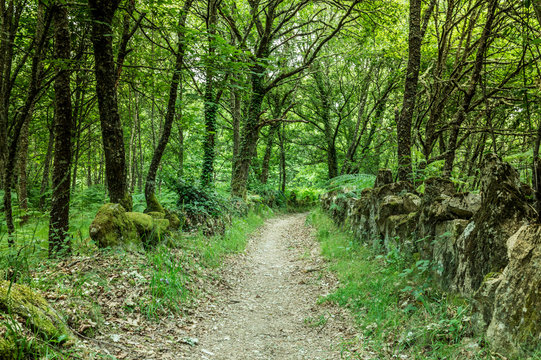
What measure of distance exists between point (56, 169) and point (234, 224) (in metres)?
6.36

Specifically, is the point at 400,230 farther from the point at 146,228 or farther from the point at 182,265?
the point at 146,228

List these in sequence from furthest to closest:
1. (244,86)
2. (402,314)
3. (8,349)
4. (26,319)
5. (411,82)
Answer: (244,86)
(411,82)
(402,314)
(26,319)
(8,349)

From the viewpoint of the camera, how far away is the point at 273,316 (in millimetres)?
5441

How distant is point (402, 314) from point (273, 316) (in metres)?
2.16

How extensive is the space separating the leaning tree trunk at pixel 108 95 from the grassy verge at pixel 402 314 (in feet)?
15.3

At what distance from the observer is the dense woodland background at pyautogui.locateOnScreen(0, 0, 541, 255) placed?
5.52 metres

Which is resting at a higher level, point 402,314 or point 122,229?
point 122,229

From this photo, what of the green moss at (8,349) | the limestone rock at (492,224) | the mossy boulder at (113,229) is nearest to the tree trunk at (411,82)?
the limestone rock at (492,224)

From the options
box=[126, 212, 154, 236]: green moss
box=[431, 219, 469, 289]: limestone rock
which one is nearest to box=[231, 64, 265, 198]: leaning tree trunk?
box=[126, 212, 154, 236]: green moss

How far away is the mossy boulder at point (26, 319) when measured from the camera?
234cm

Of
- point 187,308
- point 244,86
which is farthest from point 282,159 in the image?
point 187,308

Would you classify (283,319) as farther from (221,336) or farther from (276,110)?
(276,110)

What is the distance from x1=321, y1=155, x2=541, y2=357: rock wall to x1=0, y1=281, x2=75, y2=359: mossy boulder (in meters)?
3.98

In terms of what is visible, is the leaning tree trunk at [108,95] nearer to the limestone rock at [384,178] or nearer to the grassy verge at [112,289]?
the grassy verge at [112,289]
